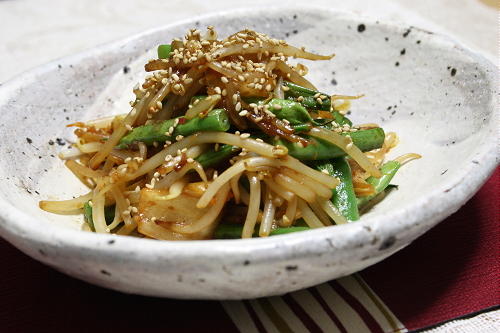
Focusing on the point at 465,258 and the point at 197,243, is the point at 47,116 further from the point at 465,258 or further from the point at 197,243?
the point at 465,258

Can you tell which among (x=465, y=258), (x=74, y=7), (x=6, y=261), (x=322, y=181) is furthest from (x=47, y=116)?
(x=74, y=7)

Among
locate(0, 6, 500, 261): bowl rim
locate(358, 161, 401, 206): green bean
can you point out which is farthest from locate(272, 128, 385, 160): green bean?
locate(0, 6, 500, 261): bowl rim

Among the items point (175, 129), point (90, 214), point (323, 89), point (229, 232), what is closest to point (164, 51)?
point (175, 129)

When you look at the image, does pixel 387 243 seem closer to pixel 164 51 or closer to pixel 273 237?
pixel 273 237

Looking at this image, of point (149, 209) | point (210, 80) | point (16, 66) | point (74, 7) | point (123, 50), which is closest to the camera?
point (149, 209)

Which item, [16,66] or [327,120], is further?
[16,66]

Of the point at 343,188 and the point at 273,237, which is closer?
the point at 273,237

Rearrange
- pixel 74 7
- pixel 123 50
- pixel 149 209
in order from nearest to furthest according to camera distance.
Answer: pixel 149 209
pixel 123 50
pixel 74 7
